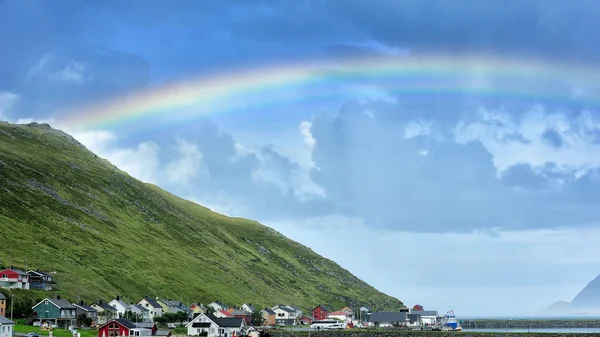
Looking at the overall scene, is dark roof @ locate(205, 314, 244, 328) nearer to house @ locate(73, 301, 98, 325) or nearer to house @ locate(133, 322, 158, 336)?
house @ locate(133, 322, 158, 336)

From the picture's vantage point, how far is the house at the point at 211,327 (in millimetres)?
191875

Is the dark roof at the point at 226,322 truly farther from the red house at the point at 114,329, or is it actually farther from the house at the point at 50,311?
the house at the point at 50,311

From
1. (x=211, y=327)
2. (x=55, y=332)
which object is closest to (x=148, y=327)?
(x=211, y=327)

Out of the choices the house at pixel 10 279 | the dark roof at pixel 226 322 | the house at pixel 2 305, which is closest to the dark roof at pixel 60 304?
the house at pixel 2 305

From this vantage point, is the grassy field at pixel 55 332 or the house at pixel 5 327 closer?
the house at pixel 5 327

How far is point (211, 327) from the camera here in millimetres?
192125

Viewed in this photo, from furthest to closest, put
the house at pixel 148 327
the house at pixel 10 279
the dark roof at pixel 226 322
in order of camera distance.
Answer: the dark roof at pixel 226 322 → the house at pixel 10 279 → the house at pixel 148 327

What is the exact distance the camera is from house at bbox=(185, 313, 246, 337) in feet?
630

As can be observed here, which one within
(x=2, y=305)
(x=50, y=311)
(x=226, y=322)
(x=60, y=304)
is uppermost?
(x=60, y=304)

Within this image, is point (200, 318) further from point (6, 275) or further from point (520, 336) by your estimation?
point (520, 336)

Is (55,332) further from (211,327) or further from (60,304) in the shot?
(211,327)

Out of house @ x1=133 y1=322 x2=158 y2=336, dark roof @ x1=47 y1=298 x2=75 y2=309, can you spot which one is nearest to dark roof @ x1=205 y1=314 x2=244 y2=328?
house @ x1=133 y1=322 x2=158 y2=336

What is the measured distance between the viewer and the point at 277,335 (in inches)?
7830

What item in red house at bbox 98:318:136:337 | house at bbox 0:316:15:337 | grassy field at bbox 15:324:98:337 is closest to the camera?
house at bbox 0:316:15:337
